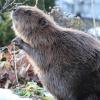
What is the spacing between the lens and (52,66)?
5.31 meters

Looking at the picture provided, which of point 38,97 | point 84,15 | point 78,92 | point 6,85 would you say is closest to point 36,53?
point 78,92

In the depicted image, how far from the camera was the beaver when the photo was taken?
5266mm

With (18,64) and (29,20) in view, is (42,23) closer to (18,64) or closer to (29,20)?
Result: (29,20)

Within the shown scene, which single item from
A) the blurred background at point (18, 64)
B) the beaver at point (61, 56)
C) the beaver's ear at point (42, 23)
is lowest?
the blurred background at point (18, 64)

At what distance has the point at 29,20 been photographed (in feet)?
17.5

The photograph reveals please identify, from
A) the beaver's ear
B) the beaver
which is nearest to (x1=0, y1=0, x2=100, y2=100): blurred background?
the beaver

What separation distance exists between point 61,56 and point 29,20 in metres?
0.48

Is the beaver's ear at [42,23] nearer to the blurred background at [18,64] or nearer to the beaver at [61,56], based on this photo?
the beaver at [61,56]

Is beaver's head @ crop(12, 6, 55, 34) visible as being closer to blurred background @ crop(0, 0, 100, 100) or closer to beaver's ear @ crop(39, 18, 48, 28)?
beaver's ear @ crop(39, 18, 48, 28)

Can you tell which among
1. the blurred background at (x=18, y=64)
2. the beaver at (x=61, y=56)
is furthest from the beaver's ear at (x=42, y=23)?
the blurred background at (x=18, y=64)

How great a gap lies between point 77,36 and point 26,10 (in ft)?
1.88

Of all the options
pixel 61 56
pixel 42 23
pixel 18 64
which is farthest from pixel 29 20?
pixel 18 64

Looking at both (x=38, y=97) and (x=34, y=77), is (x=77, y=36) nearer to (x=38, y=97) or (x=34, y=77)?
(x=38, y=97)

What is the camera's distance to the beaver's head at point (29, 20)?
534 cm
